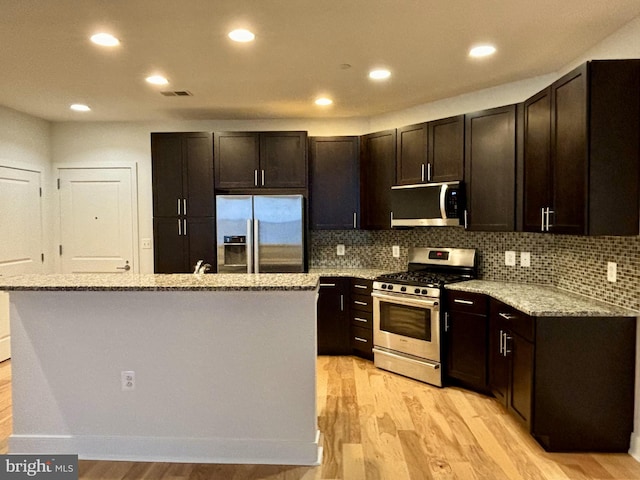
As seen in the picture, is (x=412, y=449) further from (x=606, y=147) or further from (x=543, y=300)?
(x=606, y=147)

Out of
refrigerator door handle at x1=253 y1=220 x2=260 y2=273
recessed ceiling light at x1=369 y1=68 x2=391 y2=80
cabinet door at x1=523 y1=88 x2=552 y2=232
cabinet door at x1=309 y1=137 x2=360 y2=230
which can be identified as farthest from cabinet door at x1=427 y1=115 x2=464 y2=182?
refrigerator door handle at x1=253 y1=220 x2=260 y2=273

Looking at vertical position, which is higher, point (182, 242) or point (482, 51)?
point (482, 51)

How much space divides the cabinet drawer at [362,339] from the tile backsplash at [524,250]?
0.82 metres

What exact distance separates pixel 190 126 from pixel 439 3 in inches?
136

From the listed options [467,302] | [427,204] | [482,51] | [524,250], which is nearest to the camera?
[482,51]

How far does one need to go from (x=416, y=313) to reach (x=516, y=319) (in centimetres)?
106

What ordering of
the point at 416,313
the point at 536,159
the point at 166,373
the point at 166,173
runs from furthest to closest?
the point at 166,173, the point at 416,313, the point at 536,159, the point at 166,373

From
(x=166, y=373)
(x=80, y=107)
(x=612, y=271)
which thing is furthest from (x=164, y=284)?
(x=80, y=107)

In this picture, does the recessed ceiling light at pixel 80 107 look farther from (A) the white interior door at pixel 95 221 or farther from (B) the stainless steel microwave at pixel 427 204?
(B) the stainless steel microwave at pixel 427 204

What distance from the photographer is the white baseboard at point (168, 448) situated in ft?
8.49

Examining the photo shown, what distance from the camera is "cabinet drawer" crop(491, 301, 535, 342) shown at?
275cm

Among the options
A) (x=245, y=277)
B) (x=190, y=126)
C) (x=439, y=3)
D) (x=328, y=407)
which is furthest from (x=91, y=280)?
(x=190, y=126)

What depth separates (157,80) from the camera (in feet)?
11.8

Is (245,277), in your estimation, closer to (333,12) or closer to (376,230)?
(333,12)
